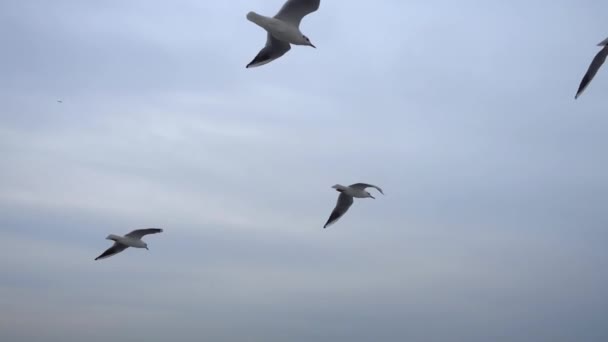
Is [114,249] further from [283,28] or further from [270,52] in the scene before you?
[283,28]

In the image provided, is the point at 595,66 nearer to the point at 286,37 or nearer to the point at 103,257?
the point at 286,37

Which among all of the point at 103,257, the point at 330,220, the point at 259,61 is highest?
the point at 259,61

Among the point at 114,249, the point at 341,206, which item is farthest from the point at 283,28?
the point at 114,249

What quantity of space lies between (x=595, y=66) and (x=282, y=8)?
30.1 ft

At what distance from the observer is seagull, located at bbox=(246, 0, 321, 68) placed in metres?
18.5

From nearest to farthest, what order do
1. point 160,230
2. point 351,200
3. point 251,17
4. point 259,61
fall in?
point 251,17 < point 259,61 < point 160,230 < point 351,200

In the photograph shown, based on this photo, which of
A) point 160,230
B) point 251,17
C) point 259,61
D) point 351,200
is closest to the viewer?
point 251,17

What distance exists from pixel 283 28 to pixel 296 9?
0.73 meters

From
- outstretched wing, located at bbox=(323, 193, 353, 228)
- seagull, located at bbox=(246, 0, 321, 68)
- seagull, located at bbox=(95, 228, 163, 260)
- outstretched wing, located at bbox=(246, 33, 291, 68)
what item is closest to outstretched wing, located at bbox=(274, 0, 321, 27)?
seagull, located at bbox=(246, 0, 321, 68)

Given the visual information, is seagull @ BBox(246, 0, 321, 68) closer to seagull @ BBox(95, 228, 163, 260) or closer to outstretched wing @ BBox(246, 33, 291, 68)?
outstretched wing @ BBox(246, 33, 291, 68)

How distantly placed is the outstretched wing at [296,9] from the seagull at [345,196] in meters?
7.95

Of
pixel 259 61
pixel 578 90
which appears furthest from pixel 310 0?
pixel 578 90

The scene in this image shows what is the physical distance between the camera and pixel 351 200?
27.1m

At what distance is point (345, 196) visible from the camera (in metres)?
27.0
